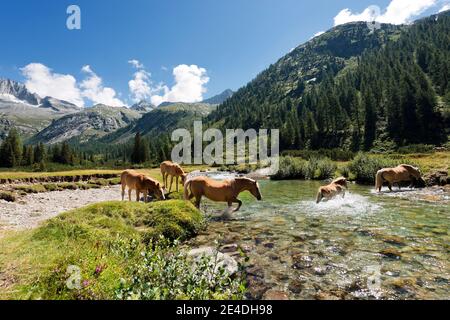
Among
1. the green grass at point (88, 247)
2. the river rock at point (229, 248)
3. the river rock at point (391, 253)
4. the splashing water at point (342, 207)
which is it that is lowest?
the splashing water at point (342, 207)

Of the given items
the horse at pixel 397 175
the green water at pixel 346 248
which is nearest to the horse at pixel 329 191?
the green water at pixel 346 248

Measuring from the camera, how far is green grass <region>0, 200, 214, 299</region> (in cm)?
516

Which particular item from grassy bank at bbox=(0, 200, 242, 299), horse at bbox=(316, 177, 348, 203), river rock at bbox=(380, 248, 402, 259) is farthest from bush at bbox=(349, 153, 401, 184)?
grassy bank at bbox=(0, 200, 242, 299)

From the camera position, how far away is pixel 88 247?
7574 mm

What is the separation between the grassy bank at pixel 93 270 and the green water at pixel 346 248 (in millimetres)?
3106

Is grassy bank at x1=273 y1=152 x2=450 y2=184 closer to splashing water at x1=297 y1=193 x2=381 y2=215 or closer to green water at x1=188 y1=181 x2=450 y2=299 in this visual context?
splashing water at x1=297 y1=193 x2=381 y2=215

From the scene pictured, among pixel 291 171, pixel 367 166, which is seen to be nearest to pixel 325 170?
pixel 291 171

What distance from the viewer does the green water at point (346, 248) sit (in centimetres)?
804

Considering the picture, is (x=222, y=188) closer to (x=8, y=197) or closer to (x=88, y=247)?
(x=88, y=247)

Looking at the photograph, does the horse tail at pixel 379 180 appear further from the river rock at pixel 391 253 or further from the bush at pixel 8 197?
the bush at pixel 8 197

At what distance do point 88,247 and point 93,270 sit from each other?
85.2 inches

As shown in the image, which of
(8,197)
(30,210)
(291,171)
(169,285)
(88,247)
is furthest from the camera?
(291,171)

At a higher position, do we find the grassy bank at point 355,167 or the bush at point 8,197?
the grassy bank at point 355,167
